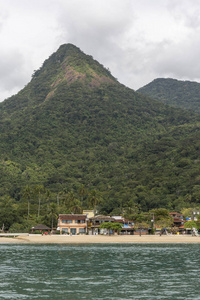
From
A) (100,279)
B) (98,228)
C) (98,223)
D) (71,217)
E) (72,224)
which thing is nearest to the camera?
(100,279)

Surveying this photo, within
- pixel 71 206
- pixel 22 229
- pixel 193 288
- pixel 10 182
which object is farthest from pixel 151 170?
pixel 193 288

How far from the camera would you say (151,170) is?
604ft

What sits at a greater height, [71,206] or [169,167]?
[169,167]

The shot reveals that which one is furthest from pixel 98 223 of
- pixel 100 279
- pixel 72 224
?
pixel 100 279

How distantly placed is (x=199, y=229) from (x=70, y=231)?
3933 cm

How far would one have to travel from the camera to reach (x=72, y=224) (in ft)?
395

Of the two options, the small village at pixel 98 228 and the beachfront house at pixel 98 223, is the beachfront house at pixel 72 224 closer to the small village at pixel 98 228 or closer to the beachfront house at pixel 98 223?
the small village at pixel 98 228

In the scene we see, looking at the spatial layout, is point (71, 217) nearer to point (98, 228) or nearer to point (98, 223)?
point (98, 223)

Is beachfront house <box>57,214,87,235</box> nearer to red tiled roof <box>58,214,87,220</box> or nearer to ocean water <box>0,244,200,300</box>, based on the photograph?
red tiled roof <box>58,214,87,220</box>

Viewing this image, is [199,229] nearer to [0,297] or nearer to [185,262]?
[185,262]

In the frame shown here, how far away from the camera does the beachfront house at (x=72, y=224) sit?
120 m

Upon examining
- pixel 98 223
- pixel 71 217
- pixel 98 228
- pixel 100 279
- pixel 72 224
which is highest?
pixel 71 217

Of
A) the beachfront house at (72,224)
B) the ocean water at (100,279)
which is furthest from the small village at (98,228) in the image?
the ocean water at (100,279)

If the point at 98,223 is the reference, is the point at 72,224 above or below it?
below
